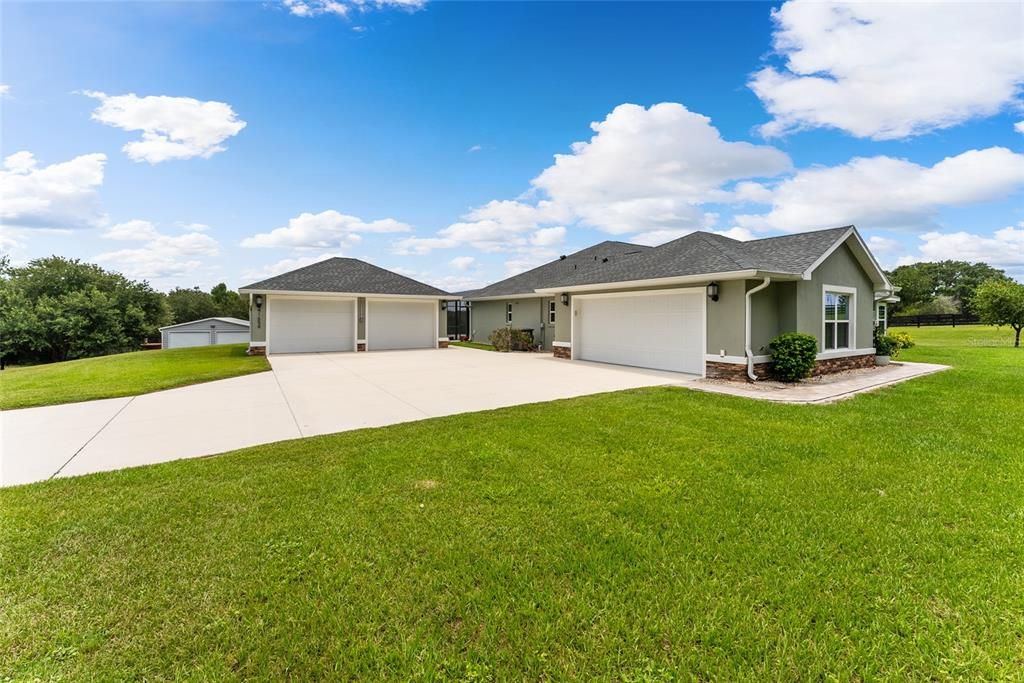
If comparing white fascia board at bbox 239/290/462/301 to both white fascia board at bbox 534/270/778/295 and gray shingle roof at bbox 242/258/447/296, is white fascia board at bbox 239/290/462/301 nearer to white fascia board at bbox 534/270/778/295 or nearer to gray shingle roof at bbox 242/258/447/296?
gray shingle roof at bbox 242/258/447/296

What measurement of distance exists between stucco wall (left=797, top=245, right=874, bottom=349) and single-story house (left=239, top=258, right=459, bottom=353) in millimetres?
14102

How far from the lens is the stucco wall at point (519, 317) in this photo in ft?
65.4

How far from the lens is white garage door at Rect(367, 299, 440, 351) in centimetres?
1948

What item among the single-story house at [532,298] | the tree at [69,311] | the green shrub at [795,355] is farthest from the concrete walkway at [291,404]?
the tree at [69,311]

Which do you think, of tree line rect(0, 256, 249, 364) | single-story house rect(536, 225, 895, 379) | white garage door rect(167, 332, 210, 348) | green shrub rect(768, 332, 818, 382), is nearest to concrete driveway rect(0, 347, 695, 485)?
single-story house rect(536, 225, 895, 379)

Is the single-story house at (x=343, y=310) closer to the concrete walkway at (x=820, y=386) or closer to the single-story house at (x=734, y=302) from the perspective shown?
the single-story house at (x=734, y=302)

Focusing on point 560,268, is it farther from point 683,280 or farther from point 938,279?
point 938,279

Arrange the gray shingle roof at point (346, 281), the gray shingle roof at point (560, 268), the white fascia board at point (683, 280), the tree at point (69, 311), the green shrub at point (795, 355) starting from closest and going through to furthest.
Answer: the white fascia board at point (683, 280), the green shrub at point (795, 355), the gray shingle roof at point (346, 281), the gray shingle roof at point (560, 268), the tree at point (69, 311)

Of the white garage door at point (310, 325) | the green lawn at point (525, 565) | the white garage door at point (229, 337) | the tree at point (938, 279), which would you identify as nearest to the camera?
the green lawn at point (525, 565)

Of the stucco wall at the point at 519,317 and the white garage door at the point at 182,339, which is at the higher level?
the stucco wall at the point at 519,317

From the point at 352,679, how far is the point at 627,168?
1630 centimetres

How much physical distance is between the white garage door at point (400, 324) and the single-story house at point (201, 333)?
19.7 metres

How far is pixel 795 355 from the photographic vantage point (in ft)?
33.2

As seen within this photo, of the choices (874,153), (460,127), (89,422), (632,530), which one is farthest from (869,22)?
(89,422)
